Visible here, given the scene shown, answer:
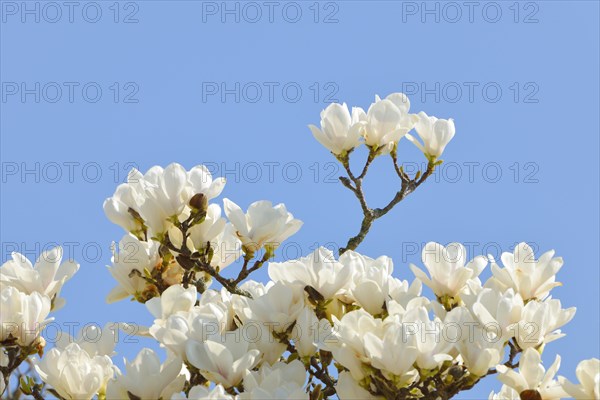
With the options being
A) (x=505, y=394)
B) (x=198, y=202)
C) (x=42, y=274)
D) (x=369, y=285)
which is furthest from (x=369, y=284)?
(x=42, y=274)

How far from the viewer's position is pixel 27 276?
2736 millimetres

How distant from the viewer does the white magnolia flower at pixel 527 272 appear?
259 centimetres

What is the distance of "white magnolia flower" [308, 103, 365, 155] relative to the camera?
9.78 feet

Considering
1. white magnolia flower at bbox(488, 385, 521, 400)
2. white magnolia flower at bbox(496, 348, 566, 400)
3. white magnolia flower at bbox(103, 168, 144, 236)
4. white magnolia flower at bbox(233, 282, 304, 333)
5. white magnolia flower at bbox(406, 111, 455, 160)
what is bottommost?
white magnolia flower at bbox(488, 385, 521, 400)

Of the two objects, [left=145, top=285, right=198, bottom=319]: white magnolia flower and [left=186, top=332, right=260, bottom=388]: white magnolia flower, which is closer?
[left=186, top=332, right=260, bottom=388]: white magnolia flower

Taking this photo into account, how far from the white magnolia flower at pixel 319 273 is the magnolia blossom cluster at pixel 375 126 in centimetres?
60

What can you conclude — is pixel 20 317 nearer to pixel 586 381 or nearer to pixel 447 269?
pixel 447 269

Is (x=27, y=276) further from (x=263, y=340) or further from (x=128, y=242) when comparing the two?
(x=263, y=340)

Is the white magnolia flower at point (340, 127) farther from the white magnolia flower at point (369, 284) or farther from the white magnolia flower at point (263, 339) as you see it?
the white magnolia flower at point (263, 339)

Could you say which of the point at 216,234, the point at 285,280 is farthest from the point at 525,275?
the point at 216,234

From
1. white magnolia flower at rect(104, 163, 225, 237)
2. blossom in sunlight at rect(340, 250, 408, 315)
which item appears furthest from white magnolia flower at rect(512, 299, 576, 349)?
white magnolia flower at rect(104, 163, 225, 237)

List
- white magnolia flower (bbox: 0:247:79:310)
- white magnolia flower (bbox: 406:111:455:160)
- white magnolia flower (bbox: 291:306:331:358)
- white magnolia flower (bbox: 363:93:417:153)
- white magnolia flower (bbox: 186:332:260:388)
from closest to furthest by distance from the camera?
1. white magnolia flower (bbox: 186:332:260:388)
2. white magnolia flower (bbox: 291:306:331:358)
3. white magnolia flower (bbox: 0:247:79:310)
4. white magnolia flower (bbox: 363:93:417:153)
5. white magnolia flower (bbox: 406:111:455:160)

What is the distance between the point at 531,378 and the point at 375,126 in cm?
103

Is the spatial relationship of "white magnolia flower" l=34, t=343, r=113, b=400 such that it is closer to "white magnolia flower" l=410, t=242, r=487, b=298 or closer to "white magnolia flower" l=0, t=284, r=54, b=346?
"white magnolia flower" l=0, t=284, r=54, b=346
